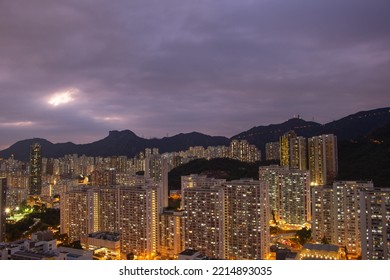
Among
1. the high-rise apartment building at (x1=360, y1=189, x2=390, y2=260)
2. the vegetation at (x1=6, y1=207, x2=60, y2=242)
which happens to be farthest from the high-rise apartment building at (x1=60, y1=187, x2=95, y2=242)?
the high-rise apartment building at (x1=360, y1=189, x2=390, y2=260)

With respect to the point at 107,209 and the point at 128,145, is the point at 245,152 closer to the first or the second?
the point at 128,145

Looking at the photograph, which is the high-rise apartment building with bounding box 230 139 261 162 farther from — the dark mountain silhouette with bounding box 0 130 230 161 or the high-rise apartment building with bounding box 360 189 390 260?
the high-rise apartment building with bounding box 360 189 390 260

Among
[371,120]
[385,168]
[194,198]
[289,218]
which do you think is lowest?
[289,218]

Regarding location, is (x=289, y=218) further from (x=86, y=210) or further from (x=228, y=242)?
(x=86, y=210)

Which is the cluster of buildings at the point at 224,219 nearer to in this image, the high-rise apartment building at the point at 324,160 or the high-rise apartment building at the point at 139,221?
the high-rise apartment building at the point at 139,221
